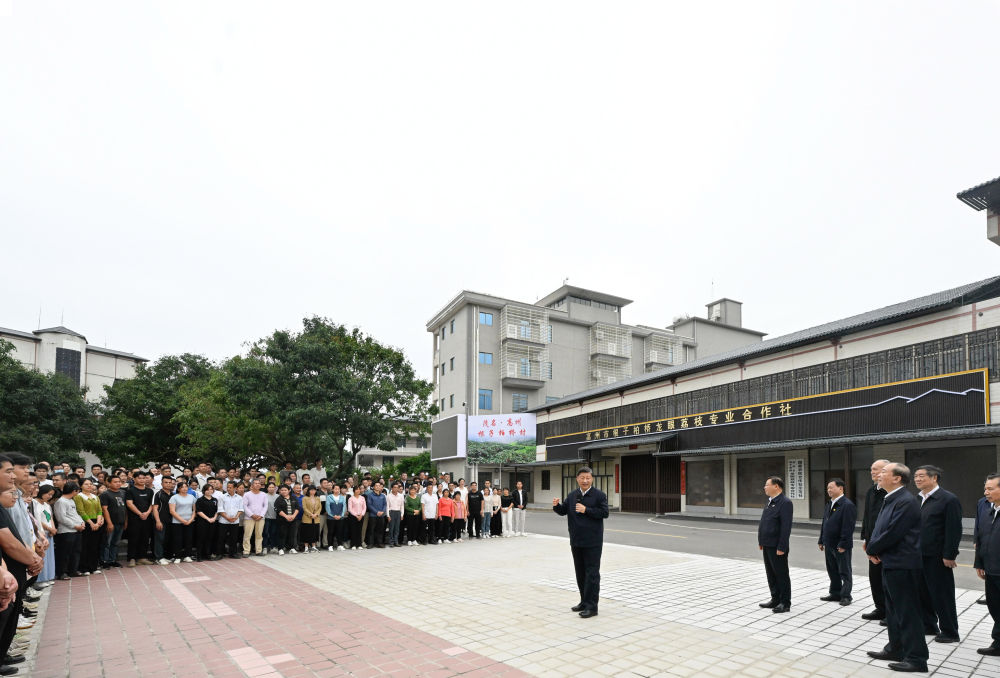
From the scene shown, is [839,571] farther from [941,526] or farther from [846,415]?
[846,415]

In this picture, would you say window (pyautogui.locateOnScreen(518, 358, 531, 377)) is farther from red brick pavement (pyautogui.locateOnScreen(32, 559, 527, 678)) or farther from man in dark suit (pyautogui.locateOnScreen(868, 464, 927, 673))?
man in dark suit (pyautogui.locateOnScreen(868, 464, 927, 673))

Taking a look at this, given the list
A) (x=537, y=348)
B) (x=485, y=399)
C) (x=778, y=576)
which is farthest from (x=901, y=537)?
(x=537, y=348)

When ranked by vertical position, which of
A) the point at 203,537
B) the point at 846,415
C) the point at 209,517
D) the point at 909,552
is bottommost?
the point at 203,537

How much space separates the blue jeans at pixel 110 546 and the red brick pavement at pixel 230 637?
6.23ft

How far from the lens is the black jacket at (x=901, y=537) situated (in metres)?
5.61

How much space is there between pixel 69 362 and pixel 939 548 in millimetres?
61727

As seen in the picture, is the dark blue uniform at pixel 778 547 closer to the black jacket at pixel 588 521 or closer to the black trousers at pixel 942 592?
the black trousers at pixel 942 592

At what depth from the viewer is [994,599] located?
6074mm

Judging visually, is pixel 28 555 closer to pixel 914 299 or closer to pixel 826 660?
pixel 826 660

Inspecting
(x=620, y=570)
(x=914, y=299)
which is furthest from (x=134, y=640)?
(x=914, y=299)

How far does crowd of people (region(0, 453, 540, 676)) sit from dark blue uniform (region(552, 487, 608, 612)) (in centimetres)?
563

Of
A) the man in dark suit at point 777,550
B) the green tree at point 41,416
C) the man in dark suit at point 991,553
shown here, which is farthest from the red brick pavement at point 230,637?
the green tree at point 41,416

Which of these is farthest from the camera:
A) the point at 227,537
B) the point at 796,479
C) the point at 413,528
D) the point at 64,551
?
the point at 796,479

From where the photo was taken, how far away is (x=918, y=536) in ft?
18.5
